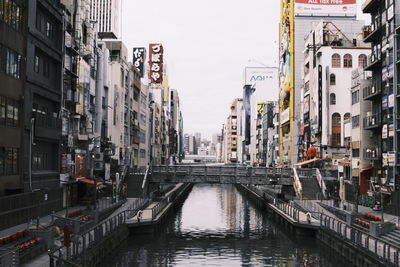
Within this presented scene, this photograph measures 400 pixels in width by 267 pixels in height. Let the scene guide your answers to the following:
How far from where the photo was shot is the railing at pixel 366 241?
3006 centimetres

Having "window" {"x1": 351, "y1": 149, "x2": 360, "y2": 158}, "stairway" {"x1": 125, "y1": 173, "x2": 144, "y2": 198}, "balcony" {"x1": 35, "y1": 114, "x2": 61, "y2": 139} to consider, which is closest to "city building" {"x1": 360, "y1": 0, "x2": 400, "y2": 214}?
"window" {"x1": 351, "y1": 149, "x2": 360, "y2": 158}

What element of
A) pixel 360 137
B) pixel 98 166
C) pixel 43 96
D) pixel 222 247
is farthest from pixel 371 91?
pixel 43 96

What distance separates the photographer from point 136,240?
49781mm

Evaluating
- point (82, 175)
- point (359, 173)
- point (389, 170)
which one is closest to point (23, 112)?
point (82, 175)

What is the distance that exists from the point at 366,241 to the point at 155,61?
144 metres

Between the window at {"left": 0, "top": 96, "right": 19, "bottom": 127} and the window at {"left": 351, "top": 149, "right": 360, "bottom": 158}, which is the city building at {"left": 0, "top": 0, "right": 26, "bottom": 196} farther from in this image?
the window at {"left": 351, "top": 149, "right": 360, "bottom": 158}

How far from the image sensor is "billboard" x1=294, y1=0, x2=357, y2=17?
118625 mm

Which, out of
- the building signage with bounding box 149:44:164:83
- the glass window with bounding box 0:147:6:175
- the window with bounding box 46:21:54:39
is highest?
the building signage with bounding box 149:44:164:83

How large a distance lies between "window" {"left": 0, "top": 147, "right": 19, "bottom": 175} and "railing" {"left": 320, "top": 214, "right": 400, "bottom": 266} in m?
27.1

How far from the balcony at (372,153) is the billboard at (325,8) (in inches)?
2322

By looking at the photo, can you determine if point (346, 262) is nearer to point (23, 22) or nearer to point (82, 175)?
point (23, 22)

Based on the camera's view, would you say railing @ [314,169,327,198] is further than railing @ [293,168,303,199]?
Yes

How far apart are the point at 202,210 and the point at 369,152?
32.1 meters

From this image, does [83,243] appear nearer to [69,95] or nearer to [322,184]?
[69,95]
